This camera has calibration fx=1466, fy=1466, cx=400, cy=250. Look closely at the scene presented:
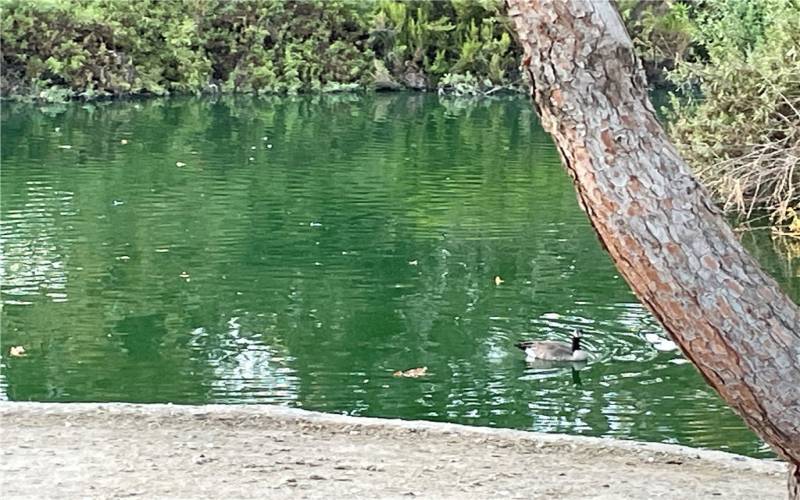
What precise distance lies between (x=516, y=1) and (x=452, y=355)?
265 inches

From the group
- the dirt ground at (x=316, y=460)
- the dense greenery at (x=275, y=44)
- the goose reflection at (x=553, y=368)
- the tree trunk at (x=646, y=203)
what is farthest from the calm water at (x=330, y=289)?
the dense greenery at (x=275, y=44)

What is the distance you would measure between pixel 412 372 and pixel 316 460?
3000 mm

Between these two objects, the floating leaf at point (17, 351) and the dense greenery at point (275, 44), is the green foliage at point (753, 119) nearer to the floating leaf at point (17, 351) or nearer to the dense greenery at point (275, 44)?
the floating leaf at point (17, 351)

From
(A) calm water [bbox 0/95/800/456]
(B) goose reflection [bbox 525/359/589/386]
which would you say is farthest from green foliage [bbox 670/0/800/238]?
(B) goose reflection [bbox 525/359/589/386]

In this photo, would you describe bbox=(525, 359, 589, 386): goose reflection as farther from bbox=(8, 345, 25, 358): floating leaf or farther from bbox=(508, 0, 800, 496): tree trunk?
bbox=(508, 0, 800, 496): tree trunk

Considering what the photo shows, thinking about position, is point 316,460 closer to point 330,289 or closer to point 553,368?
point 553,368

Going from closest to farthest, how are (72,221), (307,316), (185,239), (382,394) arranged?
(382,394)
(307,316)
(185,239)
(72,221)

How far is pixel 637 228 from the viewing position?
9.23 ft

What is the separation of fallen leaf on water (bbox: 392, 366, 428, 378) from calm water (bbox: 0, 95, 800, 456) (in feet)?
0.21

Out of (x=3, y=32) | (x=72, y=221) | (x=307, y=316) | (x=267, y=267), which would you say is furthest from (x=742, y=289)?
(x=3, y=32)

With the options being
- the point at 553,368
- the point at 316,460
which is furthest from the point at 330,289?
the point at 316,460

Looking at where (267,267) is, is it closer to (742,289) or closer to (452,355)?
(452,355)

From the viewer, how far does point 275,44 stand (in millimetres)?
34531

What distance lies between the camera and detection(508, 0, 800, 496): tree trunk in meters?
2.80
